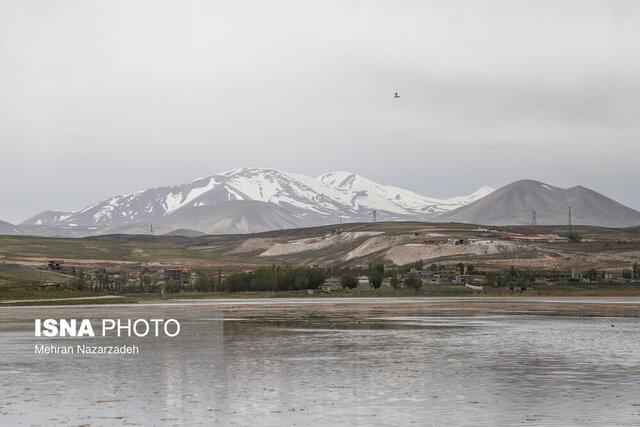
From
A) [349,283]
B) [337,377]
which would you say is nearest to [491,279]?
[349,283]

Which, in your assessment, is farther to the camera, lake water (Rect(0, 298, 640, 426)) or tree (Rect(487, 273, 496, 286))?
tree (Rect(487, 273, 496, 286))

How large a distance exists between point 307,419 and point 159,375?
13.3 metres

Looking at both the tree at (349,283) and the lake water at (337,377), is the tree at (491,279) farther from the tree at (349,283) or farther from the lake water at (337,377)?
the lake water at (337,377)

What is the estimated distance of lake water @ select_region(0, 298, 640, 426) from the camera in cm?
2888

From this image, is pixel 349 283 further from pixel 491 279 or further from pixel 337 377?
pixel 337 377

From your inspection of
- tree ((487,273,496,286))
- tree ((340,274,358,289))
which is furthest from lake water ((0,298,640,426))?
tree ((487,273,496,286))

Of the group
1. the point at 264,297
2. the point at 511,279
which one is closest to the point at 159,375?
the point at 264,297

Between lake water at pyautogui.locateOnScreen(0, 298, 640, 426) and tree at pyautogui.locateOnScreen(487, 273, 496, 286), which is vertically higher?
lake water at pyautogui.locateOnScreen(0, 298, 640, 426)

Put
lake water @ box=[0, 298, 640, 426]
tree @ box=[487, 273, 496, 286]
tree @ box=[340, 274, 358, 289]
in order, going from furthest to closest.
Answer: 1. tree @ box=[487, 273, 496, 286]
2. tree @ box=[340, 274, 358, 289]
3. lake water @ box=[0, 298, 640, 426]

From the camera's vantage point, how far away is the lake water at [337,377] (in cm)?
2888

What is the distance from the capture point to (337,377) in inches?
1508

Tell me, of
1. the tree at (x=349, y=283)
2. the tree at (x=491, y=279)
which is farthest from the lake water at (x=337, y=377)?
the tree at (x=491, y=279)

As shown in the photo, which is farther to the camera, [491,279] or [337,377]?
[491,279]

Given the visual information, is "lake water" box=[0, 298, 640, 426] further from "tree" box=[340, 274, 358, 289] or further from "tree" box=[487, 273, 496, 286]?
"tree" box=[487, 273, 496, 286]
